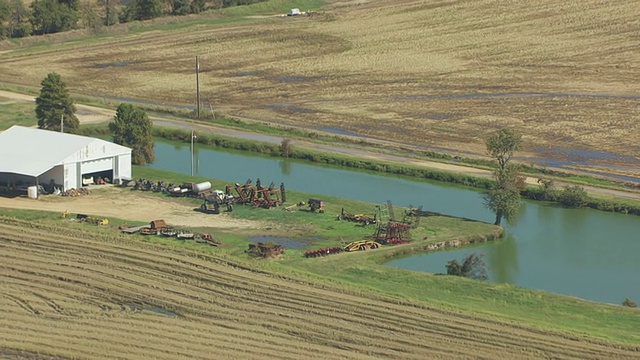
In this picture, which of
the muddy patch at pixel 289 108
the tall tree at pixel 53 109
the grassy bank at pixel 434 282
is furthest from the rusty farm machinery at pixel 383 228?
the muddy patch at pixel 289 108

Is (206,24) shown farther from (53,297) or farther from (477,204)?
(53,297)

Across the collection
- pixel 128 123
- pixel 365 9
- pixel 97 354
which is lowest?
pixel 97 354

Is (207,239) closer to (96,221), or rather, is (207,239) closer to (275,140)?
(96,221)

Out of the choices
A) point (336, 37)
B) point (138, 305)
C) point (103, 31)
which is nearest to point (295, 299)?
point (138, 305)

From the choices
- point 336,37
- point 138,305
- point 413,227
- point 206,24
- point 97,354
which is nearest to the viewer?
point 97,354

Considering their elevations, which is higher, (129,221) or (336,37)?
(336,37)

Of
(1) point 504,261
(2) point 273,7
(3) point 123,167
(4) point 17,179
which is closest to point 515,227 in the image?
(1) point 504,261

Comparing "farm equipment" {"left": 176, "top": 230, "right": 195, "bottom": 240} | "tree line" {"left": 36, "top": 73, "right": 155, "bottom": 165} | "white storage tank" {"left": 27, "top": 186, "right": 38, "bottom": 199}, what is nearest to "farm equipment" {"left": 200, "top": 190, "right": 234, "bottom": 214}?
"farm equipment" {"left": 176, "top": 230, "right": 195, "bottom": 240}

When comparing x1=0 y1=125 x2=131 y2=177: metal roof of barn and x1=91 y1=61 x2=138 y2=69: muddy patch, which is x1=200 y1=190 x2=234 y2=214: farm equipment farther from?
x1=91 y1=61 x2=138 y2=69: muddy patch

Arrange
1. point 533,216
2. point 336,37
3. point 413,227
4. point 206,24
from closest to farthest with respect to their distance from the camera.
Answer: point 413,227
point 533,216
point 336,37
point 206,24
